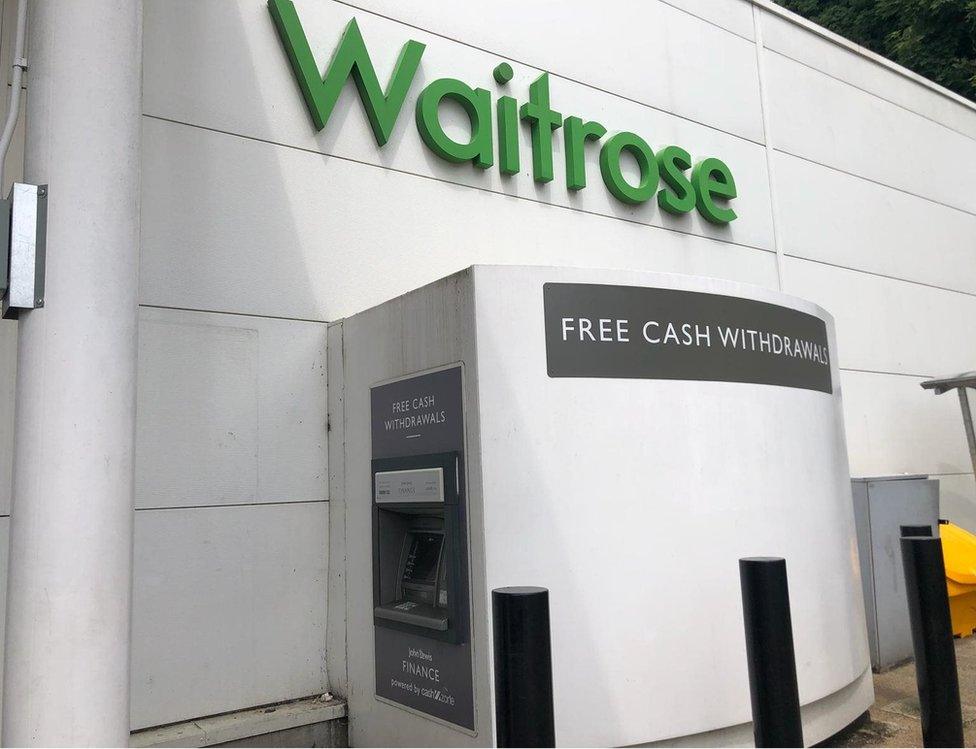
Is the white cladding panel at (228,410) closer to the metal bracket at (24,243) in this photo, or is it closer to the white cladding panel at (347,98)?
the white cladding panel at (347,98)

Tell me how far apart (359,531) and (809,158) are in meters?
5.43

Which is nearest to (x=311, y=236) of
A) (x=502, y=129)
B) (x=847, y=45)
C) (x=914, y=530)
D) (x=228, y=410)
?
(x=228, y=410)

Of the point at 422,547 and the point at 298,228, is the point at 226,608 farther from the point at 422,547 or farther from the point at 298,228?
the point at 298,228

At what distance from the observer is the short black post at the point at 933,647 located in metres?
3.34

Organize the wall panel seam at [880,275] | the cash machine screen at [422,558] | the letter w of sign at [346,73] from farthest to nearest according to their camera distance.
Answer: the wall panel seam at [880,275] < the letter w of sign at [346,73] < the cash machine screen at [422,558]

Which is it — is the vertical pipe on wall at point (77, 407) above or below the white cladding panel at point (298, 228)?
below

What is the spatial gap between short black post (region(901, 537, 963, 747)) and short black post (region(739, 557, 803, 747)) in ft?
3.42

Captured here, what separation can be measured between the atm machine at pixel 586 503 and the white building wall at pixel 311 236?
44 centimetres

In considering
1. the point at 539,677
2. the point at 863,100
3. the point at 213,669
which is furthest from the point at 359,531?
the point at 863,100

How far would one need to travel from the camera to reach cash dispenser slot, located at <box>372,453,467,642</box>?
3.22 metres

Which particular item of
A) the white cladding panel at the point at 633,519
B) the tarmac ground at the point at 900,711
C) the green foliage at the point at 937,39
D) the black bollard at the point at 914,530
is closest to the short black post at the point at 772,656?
the white cladding panel at the point at 633,519

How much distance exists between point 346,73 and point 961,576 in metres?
4.95

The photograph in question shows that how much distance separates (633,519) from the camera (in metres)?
3.37

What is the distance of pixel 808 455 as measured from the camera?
12.9 feet
